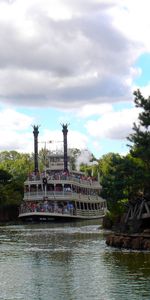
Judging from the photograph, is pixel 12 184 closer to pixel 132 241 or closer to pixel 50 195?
pixel 50 195

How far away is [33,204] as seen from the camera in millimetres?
94250

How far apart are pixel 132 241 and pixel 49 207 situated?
52.8 meters

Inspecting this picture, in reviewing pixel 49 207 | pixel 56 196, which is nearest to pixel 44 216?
pixel 49 207

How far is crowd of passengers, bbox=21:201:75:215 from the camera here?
90812mm

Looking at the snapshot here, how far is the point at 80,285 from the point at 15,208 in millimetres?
82752

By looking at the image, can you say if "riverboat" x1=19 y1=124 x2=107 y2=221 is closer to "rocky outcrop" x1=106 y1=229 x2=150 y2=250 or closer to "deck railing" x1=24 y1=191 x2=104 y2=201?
"deck railing" x1=24 y1=191 x2=104 y2=201

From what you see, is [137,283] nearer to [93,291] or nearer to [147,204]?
[93,291]

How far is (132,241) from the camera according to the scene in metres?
39.0

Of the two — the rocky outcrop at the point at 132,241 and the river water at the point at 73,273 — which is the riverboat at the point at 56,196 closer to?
the river water at the point at 73,273

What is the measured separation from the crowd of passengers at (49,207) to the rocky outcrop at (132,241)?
48.8 metres

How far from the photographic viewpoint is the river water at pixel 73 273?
23.2 metres

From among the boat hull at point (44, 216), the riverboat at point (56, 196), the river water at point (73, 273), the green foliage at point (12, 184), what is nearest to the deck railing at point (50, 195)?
the riverboat at point (56, 196)

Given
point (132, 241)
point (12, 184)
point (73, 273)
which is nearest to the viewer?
point (73, 273)

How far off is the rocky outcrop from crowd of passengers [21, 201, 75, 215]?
48.8 m
